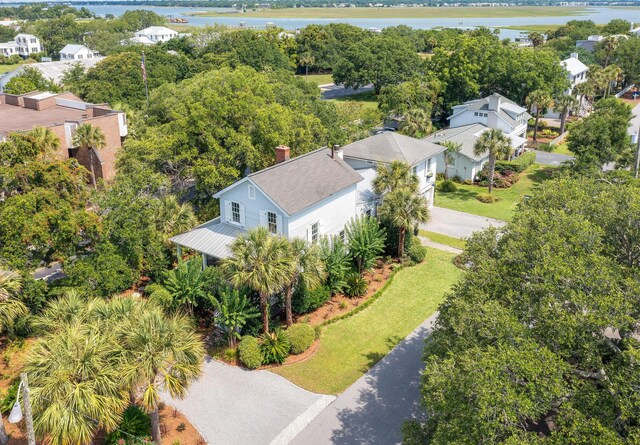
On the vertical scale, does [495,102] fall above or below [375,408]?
above

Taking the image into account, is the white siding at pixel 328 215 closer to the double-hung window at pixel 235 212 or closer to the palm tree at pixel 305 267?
the palm tree at pixel 305 267

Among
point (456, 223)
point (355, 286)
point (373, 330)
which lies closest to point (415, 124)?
point (456, 223)

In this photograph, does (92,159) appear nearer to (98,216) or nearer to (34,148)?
(34,148)

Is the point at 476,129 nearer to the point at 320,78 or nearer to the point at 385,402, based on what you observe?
the point at 385,402

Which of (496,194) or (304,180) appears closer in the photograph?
(304,180)

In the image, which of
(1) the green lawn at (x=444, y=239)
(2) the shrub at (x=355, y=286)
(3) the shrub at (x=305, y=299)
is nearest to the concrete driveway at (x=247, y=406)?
(3) the shrub at (x=305, y=299)

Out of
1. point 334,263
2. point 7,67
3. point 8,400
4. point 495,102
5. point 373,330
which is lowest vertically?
→ point 373,330

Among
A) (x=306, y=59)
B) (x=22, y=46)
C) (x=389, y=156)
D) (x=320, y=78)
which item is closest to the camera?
(x=389, y=156)

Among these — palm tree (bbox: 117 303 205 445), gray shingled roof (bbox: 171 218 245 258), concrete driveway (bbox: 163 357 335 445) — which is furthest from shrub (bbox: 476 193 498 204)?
palm tree (bbox: 117 303 205 445)
